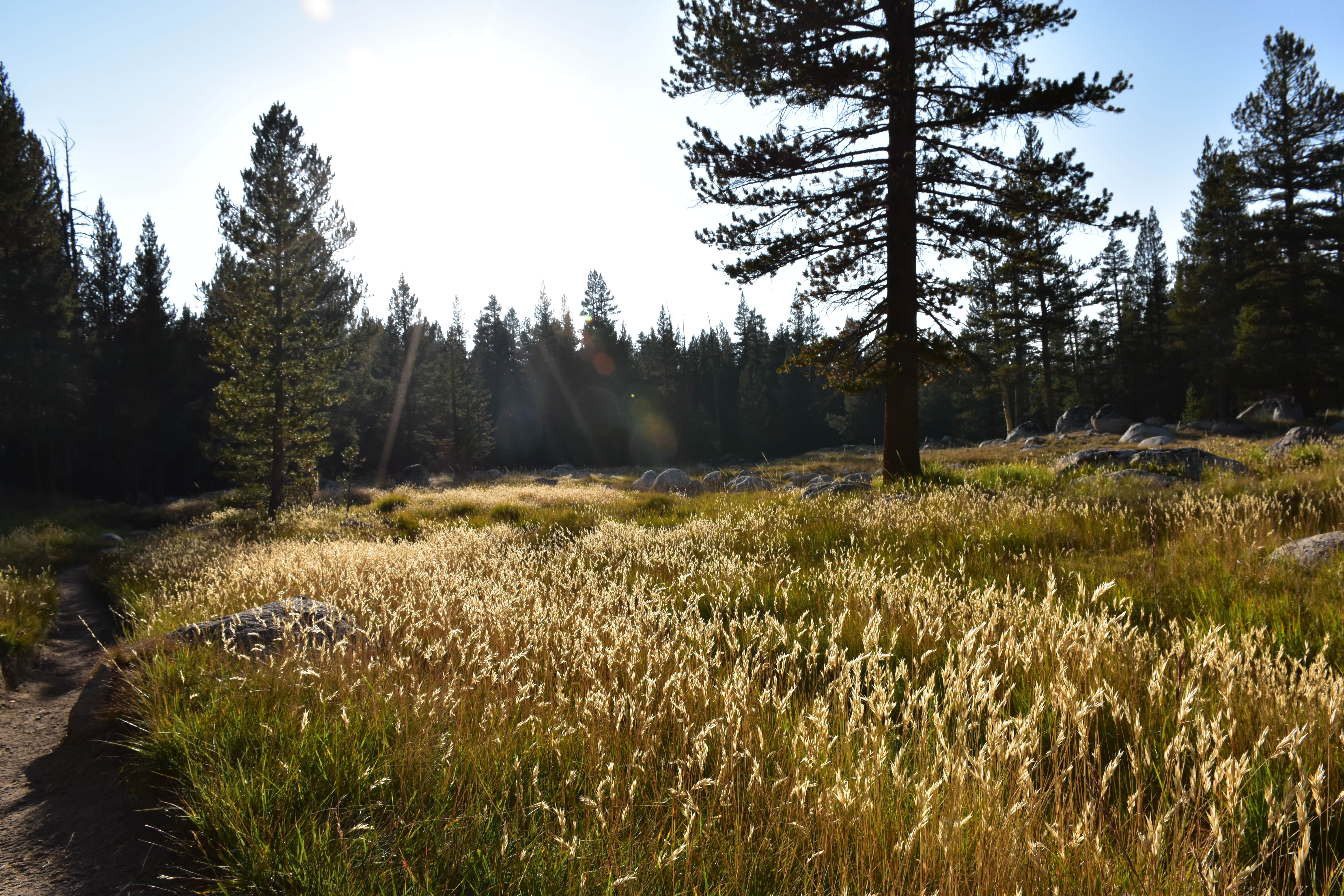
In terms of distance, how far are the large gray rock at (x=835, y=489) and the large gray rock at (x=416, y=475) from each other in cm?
2970

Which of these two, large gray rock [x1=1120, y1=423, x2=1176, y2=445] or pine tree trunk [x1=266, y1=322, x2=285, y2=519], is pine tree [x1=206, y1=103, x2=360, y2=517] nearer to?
pine tree trunk [x1=266, y1=322, x2=285, y2=519]

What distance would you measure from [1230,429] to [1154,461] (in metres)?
26.0

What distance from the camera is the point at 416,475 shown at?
41125mm

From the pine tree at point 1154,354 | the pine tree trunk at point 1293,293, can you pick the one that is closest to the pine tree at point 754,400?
the pine tree at point 1154,354

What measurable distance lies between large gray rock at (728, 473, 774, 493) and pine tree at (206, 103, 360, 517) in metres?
12.8

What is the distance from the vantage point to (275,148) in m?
21.5

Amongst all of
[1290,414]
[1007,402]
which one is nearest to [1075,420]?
[1007,402]

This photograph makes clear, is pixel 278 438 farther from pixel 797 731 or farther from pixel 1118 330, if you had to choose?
pixel 1118 330

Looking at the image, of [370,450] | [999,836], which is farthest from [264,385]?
[370,450]

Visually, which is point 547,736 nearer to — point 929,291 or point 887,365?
point 887,365

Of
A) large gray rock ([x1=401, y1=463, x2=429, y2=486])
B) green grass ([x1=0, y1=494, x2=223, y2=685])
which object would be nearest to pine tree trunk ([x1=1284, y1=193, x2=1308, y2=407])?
green grass ([x1=0, y1=494, x2=223, y2=685])

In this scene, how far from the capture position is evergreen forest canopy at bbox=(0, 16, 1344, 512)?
1199 centimetres

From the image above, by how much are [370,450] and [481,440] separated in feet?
24.0

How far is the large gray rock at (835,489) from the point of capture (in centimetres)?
1159
